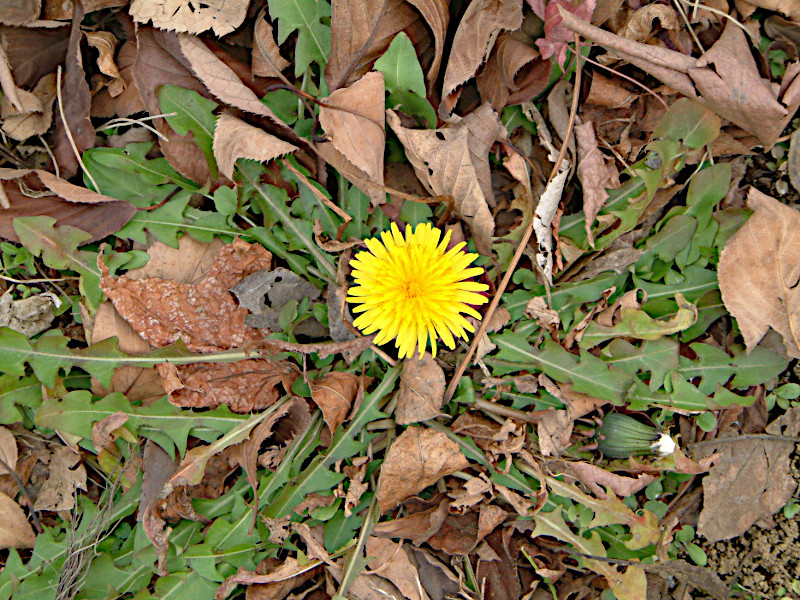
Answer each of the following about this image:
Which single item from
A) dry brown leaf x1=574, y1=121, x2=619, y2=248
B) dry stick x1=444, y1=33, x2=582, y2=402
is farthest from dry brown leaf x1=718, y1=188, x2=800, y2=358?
dry stick x1=444, y1=33, x2=582, y2=402

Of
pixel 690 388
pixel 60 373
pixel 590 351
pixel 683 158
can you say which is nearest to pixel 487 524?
pixel 590 351

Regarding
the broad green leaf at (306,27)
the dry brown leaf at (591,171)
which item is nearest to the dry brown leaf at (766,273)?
the dry brown leaf at (591,171)

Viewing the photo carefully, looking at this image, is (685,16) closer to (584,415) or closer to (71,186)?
(584,415)

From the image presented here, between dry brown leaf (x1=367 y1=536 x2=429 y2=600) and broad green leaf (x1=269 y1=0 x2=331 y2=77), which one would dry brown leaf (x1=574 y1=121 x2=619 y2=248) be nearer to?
broad green leaf (x1=269 y1=0 x2=331 y2=77)

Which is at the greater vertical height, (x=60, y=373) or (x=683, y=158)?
(x=683, y=158)

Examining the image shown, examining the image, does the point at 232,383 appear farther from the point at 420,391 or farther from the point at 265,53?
the point at 265,53

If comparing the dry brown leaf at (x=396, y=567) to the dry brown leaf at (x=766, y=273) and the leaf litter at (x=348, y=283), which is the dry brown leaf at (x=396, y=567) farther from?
the dry brown leaf at (x=766, y=273)

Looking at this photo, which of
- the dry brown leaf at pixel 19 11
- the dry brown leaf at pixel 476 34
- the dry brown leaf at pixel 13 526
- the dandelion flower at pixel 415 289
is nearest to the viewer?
the dandelion flower at pixel 415 289
